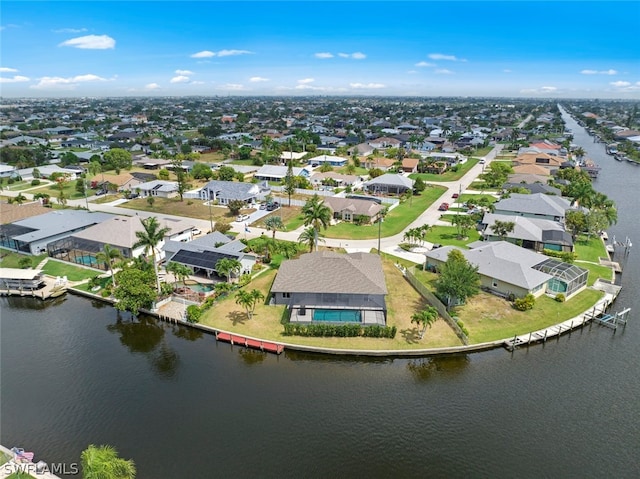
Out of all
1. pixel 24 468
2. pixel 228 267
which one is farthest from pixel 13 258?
pixel 24 468

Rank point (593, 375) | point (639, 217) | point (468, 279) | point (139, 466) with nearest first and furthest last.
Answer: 1. point (139, 466)
2. point (593, 375)
3. point (468, 279)
4. point (639, 217)

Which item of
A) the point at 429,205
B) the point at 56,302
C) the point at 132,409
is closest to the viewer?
the point at 132,409

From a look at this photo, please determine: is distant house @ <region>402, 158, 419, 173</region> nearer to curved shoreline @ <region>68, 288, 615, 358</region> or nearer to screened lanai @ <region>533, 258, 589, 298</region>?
screened lanai @ <region>533, 258, 589, 298</region>

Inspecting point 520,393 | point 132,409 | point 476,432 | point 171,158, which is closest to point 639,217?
point 520,393

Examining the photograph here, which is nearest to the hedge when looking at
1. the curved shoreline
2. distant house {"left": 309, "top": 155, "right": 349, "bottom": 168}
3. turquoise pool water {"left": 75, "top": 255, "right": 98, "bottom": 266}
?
the curved shoreline

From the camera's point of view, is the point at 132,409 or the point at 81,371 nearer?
the point at 132,409

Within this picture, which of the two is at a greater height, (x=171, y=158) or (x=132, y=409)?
(x=171, y=158)

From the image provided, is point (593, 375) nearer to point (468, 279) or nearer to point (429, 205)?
point (468, 279)
